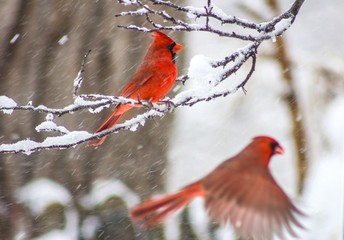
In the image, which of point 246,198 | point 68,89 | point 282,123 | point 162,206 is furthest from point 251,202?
point 282,123

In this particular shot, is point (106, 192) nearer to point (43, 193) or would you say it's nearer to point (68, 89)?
point (43, 193)

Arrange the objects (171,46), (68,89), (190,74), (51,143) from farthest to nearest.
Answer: (68,89) → (171,46) → (51,143) → (190,74)

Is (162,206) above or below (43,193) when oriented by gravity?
above

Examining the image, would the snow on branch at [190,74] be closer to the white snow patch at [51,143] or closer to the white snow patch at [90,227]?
the white snow patch at [51,143]

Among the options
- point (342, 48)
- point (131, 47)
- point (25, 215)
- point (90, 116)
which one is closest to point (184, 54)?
point (131, 47)

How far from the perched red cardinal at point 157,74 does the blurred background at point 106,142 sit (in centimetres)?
108

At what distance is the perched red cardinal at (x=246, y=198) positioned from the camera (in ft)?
4.16

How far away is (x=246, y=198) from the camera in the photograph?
130 centimetres

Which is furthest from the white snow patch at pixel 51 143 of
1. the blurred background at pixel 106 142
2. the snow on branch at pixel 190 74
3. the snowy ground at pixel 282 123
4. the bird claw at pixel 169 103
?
the snowy ground at pixel 282 123

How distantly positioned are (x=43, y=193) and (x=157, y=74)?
1.41 m

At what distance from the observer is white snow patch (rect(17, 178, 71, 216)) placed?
2611 mm

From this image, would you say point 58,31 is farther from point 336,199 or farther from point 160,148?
point 336,199

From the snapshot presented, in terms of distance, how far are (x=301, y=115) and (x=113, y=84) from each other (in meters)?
0.71

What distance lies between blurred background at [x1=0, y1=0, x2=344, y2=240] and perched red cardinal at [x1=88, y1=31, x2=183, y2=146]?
108cm
